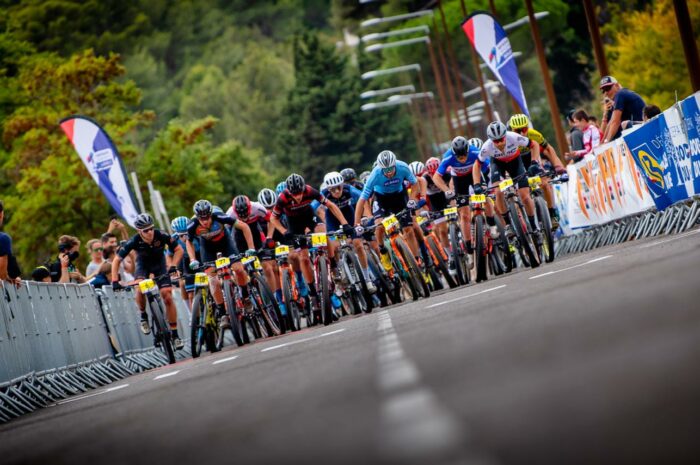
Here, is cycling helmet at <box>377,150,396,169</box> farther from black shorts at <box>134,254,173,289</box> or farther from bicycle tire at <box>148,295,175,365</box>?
black shorts at <box>134,254,173,289</box>

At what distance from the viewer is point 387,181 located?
62.5 ft

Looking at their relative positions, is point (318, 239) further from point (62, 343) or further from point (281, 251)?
point (62, 343)

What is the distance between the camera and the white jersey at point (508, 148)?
18.8 metres

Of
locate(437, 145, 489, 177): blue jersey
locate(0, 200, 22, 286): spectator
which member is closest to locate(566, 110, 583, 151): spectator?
locate(437, 145, 489, 177): blue jersey

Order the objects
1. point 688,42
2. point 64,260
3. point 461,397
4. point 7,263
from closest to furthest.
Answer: point 461,397 < point 7,263 < point 64,260 < point 688,42

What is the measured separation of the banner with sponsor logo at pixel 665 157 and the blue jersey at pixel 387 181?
123 inches

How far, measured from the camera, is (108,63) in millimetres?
62594

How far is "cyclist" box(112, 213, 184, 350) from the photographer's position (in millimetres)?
19422

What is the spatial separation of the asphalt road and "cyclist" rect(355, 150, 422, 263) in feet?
18.9

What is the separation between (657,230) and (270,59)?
118408 millimetres

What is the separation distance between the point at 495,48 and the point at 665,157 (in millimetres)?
14114

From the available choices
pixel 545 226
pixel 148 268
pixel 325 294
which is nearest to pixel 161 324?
pixel 148 268

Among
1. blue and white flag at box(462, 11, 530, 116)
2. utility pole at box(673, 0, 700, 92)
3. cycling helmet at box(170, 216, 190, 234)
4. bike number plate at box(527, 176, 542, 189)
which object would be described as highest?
blue and white flag at box(462, 11, 530, 116)

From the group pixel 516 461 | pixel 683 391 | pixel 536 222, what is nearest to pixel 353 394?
pixel 683 391
